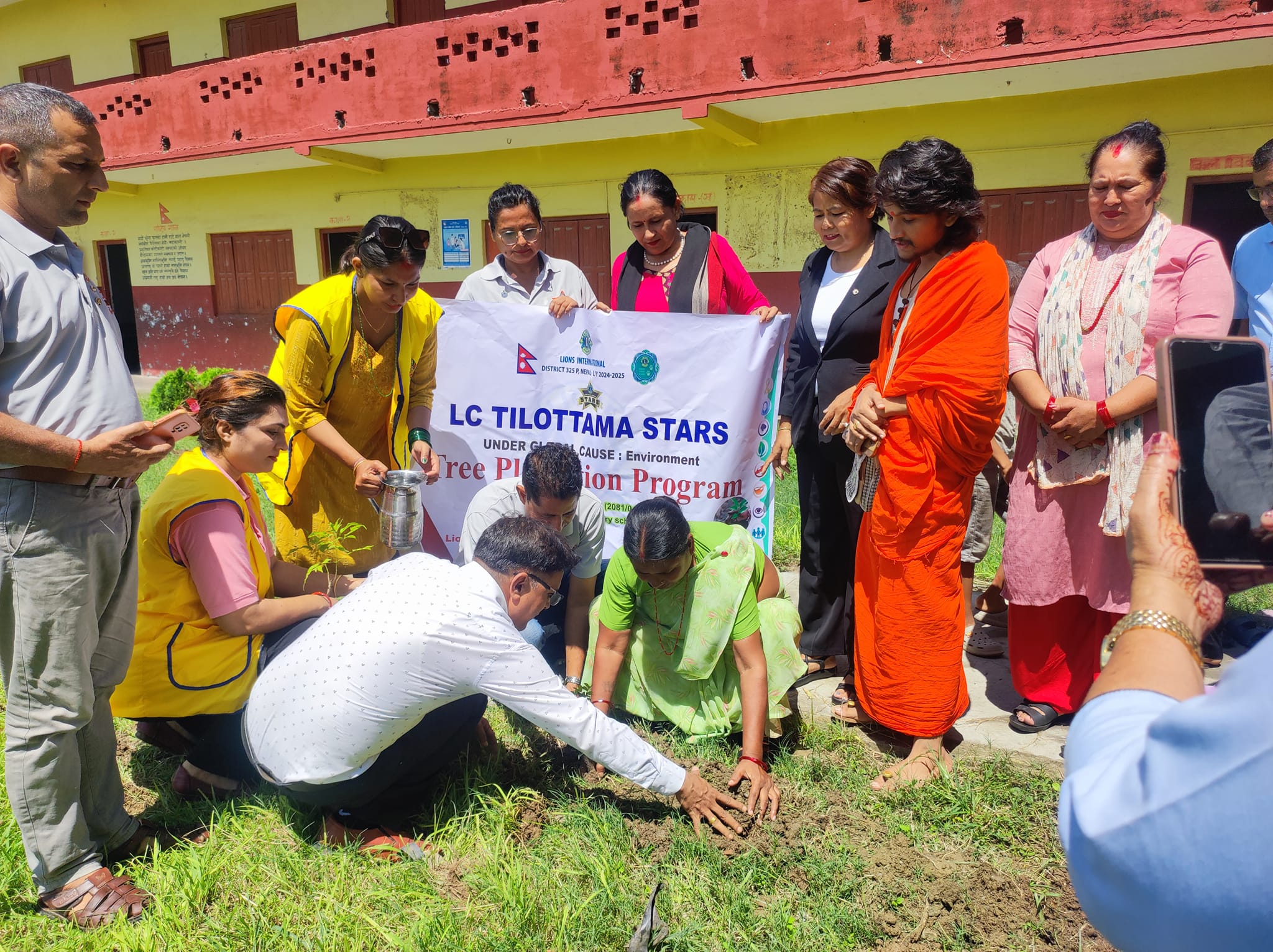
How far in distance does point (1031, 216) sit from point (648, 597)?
703 centimetres

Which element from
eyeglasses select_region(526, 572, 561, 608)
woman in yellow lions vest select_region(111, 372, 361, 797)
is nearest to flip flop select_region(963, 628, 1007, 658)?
eyeglasses select_region(526, 572, 561, 608)

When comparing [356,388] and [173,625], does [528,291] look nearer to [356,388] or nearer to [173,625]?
[356,388]

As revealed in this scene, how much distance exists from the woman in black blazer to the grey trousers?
228 cm

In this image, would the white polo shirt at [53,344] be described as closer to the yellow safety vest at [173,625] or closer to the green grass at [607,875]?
the yellow safety vest at [173,625]

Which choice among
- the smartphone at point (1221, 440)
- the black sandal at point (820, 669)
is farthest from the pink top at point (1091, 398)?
the smartphone at point (1221, 440)

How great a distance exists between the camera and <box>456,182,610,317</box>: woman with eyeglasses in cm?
390

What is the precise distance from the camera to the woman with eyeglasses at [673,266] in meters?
Answer: 3.71

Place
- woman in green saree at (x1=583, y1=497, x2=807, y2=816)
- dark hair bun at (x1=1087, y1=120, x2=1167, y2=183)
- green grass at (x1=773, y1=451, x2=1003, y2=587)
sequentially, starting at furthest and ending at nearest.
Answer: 1. green grass at (x1=773, y1=451, x2=1003, y2=587)
2. woman in green saree at (x1=583, y1=497, x2=807, y2=816)
3. dark hair bun at (x1=1087, y1=120, x2=1167, y2=183)

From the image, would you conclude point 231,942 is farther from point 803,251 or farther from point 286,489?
point 803,251

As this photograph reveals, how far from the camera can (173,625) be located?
2.63 m

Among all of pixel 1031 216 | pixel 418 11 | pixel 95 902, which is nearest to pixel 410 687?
pixel 95 902

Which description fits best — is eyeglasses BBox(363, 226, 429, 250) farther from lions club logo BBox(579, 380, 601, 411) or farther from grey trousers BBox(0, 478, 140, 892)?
grey trousers BBox(0, 478, 140, 892)

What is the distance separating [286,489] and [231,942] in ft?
5.80

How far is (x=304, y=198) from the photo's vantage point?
13102 millimetres
